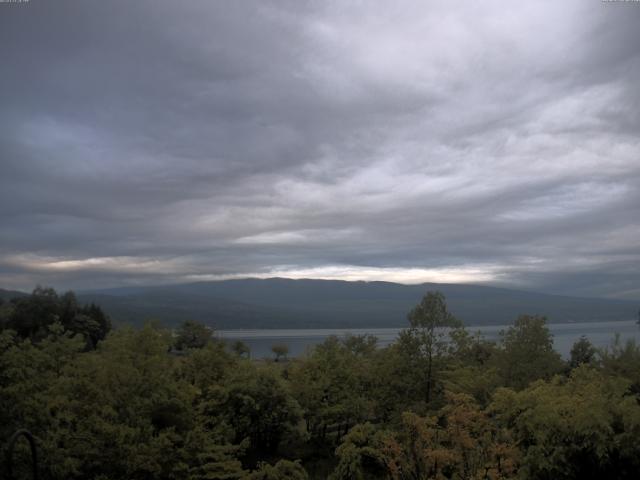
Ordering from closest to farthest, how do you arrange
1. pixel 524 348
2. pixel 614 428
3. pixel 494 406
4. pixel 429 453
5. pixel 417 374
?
pixel 429 453, pixel 614 428, pixel 494 406, pixel 524 348, pixel 417 374

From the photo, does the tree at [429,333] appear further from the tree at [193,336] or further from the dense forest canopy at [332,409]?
the tree at [193,336]

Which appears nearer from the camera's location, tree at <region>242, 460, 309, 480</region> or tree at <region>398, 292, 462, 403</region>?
tree at <region>242, 460, 309, 480</region>

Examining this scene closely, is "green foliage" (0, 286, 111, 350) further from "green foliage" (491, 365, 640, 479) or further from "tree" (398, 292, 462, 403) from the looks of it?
"green foliage" (491, 365, 640, 479)

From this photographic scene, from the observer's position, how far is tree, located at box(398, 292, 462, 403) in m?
31.3

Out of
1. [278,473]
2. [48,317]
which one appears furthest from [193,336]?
[278,473]

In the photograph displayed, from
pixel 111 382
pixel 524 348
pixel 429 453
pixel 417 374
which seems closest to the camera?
pixel 429 453

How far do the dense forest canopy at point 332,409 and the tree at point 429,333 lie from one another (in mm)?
73

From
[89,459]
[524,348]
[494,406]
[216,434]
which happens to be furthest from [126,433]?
[524,348]

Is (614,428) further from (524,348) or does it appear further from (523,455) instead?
(524,348)

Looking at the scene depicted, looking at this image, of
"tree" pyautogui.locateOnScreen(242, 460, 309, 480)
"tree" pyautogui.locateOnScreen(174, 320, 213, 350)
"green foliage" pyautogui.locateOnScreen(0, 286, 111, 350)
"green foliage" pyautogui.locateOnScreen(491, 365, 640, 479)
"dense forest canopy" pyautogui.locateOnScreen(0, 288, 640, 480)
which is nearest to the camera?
"green foliage" pyautogui.locateOnScreen(491, 365, 640, 479)

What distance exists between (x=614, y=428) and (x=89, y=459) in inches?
771

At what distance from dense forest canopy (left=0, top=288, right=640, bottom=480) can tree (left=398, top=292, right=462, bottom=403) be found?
0.24 feet

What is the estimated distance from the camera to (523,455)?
19297 millimetres

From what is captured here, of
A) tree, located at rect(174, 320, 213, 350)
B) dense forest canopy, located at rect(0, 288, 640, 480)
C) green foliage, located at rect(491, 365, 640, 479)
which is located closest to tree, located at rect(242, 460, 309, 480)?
dense forest canopy, located at rect(0, 288, 640, 480)
